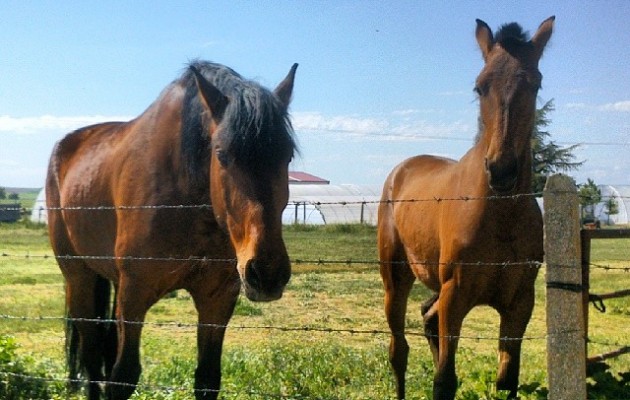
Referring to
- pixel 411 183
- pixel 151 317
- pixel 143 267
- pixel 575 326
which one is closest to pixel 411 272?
pixel 411 183

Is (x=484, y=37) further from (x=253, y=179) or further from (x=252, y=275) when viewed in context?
(x=252, y=275)

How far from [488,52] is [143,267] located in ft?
8.56

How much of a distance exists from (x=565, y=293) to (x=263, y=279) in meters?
1.35

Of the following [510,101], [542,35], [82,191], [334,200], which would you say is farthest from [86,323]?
[334,200]

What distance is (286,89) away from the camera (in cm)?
445

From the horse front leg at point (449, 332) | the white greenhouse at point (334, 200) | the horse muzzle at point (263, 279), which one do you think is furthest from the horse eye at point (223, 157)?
the white greenhouse at point (334, 200)

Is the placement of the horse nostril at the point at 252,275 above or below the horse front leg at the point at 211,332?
above

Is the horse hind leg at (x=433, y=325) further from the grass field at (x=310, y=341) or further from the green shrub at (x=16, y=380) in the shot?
the green shrub at (x=16, y=380)

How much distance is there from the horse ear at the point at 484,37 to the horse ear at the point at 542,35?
283 mm

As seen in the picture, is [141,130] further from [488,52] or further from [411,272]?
[411,272]

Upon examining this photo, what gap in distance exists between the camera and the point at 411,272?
20.8 ft

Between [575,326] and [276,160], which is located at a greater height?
[276,160]

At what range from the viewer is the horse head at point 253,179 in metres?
3.45

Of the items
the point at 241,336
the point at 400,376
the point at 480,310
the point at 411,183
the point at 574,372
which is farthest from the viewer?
the point at 480,310
